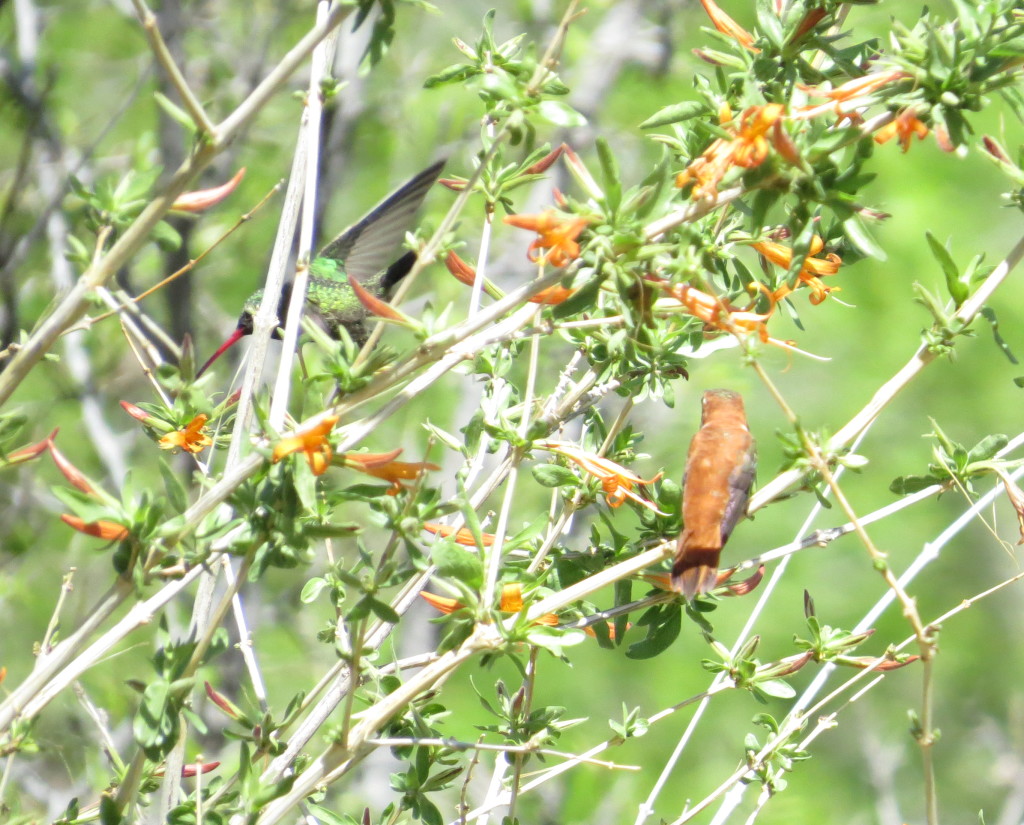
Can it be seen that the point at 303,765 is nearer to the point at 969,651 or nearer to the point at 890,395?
the point at 890,395

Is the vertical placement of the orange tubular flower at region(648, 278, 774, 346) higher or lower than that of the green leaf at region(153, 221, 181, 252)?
lower

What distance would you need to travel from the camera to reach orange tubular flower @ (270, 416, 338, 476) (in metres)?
1.40

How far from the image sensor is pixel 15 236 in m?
4.15

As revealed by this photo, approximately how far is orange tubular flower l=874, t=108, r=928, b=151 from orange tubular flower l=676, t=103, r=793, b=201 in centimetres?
15

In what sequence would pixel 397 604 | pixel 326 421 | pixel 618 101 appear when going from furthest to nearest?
pixel 618 101
pixel 397 604
pixel 326 421

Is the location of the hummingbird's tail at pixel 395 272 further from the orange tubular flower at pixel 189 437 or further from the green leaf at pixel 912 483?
the green leaf at pixel 912 483

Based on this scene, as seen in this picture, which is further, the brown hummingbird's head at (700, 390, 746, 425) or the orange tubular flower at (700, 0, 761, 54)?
the brown hummingbird's head at (700, 390, 746, 425)

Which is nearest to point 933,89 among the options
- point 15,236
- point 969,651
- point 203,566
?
point 203,566

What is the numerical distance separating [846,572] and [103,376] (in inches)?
284

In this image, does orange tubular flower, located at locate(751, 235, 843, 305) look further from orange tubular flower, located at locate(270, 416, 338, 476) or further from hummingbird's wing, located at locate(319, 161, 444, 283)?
hummingbird's wing, located at locate(319, 161, 444, 283)

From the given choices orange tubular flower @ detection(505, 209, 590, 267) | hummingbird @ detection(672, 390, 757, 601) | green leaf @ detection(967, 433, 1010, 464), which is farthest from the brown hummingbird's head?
orange tubular flower @ detection(505, 209, 590, 267)

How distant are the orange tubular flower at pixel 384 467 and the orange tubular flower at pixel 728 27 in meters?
0.94

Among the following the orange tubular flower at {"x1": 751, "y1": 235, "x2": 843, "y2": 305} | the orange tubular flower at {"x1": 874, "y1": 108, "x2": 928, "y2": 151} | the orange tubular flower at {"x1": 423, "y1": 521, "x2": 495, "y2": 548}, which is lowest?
the orange tubular flower at {"x1": 423, "y1": 521, "x2": 495, "y2": 548}

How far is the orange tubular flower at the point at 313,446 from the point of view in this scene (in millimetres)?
1399
